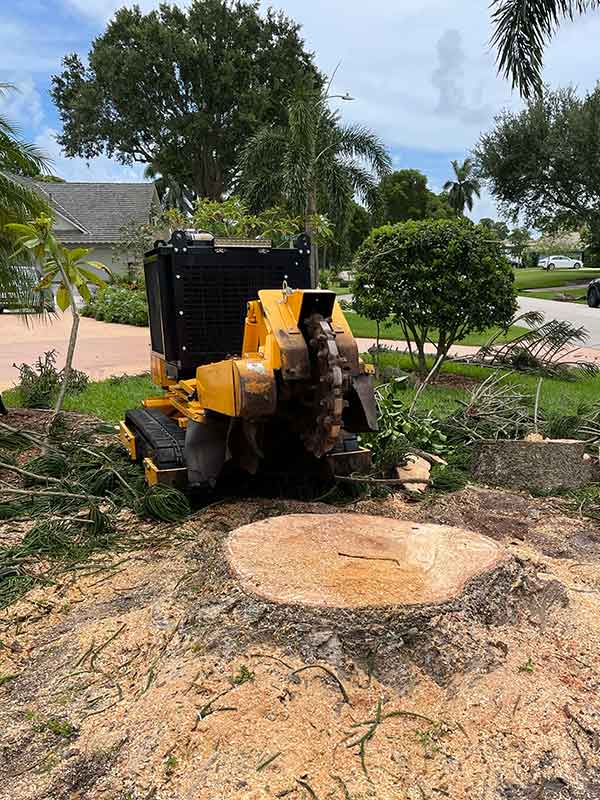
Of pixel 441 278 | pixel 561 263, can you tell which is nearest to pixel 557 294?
pixel 441 278

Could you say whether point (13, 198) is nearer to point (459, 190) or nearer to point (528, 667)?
point (528, 667)

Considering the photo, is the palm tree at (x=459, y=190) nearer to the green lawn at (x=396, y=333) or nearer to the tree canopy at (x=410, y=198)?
the tree canopy at (x=410, y=198)

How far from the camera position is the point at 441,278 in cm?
955

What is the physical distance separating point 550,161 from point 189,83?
16760 mm

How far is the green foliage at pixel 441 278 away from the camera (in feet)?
31.4

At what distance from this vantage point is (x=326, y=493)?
5074 millimetres

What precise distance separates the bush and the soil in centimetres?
1883

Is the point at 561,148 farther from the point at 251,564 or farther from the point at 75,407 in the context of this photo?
the point at 251,564

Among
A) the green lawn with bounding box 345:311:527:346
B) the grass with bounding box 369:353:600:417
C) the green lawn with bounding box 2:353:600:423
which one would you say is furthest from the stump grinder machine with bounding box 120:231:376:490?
the green lawn with bounding box 345:311:527:346

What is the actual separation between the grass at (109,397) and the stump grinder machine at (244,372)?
2.51 metres

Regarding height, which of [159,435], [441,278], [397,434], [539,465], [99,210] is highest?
[99,210]

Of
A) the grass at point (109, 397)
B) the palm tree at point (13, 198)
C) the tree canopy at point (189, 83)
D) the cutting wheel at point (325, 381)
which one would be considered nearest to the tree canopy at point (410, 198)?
the tree canopy at point (189, 83)

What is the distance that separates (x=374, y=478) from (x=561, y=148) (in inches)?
1090

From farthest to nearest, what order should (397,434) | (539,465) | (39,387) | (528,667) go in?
(39,387)
(397,434)
(539,465)
(528,667)
